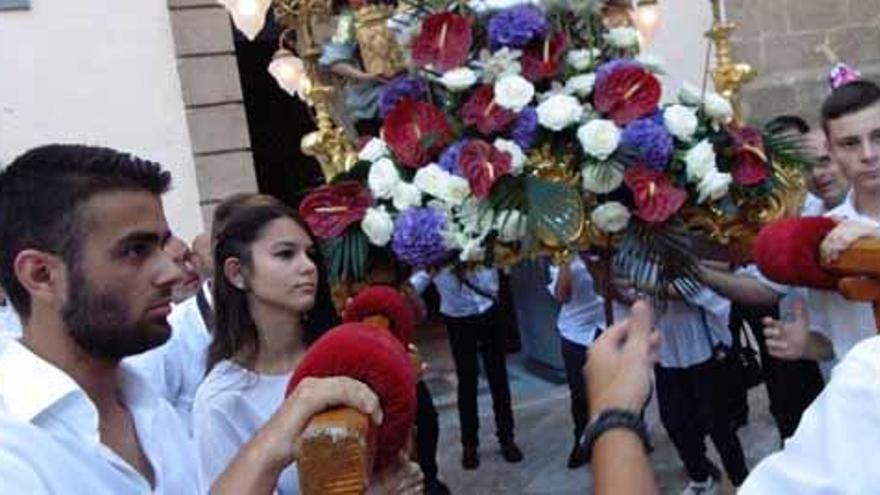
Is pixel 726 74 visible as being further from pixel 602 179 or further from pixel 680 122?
pixel 602 179

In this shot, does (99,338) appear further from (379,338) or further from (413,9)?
(413,9)

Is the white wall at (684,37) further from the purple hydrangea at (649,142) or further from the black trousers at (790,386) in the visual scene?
the purple hydrangea at (649,142)

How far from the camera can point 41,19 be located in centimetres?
664

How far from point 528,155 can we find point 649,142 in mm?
290

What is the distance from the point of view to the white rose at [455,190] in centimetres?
260

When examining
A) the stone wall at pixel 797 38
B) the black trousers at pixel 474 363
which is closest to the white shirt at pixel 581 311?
the black trousers at pixel 474 363

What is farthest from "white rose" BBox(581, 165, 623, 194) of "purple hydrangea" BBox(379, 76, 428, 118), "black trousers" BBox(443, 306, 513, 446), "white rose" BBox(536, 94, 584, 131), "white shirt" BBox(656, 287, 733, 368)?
"black trousers" BBox(443, 306, 513, 446)

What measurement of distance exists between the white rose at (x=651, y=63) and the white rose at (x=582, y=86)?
0.49 ft

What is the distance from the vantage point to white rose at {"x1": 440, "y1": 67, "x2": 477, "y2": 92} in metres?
2.65

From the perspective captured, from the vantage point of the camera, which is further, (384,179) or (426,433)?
(426,433)

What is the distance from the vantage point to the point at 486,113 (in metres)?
2.63

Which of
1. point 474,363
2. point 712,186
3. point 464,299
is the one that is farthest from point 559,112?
point 474,363

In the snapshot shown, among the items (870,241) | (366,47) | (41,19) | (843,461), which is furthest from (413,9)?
(41,19)

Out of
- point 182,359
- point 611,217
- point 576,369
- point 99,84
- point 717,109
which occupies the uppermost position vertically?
point 99,84
